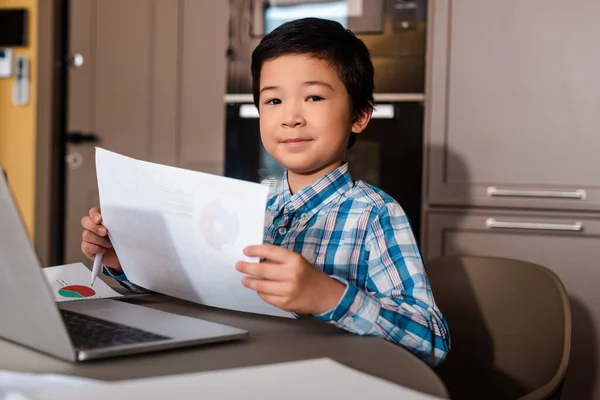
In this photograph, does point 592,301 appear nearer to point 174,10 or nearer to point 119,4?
point 174,10

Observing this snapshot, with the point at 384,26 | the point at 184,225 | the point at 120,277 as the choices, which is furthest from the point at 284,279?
the point at 384,26

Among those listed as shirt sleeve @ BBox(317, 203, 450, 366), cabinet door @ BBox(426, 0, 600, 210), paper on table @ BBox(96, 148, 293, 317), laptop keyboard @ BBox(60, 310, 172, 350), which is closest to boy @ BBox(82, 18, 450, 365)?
shirt sleeve @ BBox(317, 203, 450, 366)

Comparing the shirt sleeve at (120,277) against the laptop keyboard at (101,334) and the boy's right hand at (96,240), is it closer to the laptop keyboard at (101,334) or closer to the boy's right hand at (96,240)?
the boy's right hand at (96,240)

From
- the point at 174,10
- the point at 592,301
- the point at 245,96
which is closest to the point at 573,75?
the point at 592,301

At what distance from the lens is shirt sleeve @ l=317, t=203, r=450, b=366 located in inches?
32.1

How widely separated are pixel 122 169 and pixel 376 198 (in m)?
0.42

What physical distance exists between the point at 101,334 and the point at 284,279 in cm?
19

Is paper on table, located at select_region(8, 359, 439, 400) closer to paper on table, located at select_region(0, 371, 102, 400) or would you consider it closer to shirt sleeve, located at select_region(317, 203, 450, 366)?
paper on table, located at select_region(0, 371, 102, 400)

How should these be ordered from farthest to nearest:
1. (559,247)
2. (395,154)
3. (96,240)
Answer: (395,154) → (559,247) → (96,240)

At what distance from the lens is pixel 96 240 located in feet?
3.33

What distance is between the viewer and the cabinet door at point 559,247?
2.18 meters

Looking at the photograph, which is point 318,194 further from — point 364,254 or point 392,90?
point 392,90

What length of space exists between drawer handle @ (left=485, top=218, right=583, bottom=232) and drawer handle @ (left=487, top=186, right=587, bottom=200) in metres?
0.08

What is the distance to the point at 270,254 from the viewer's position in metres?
0.73
